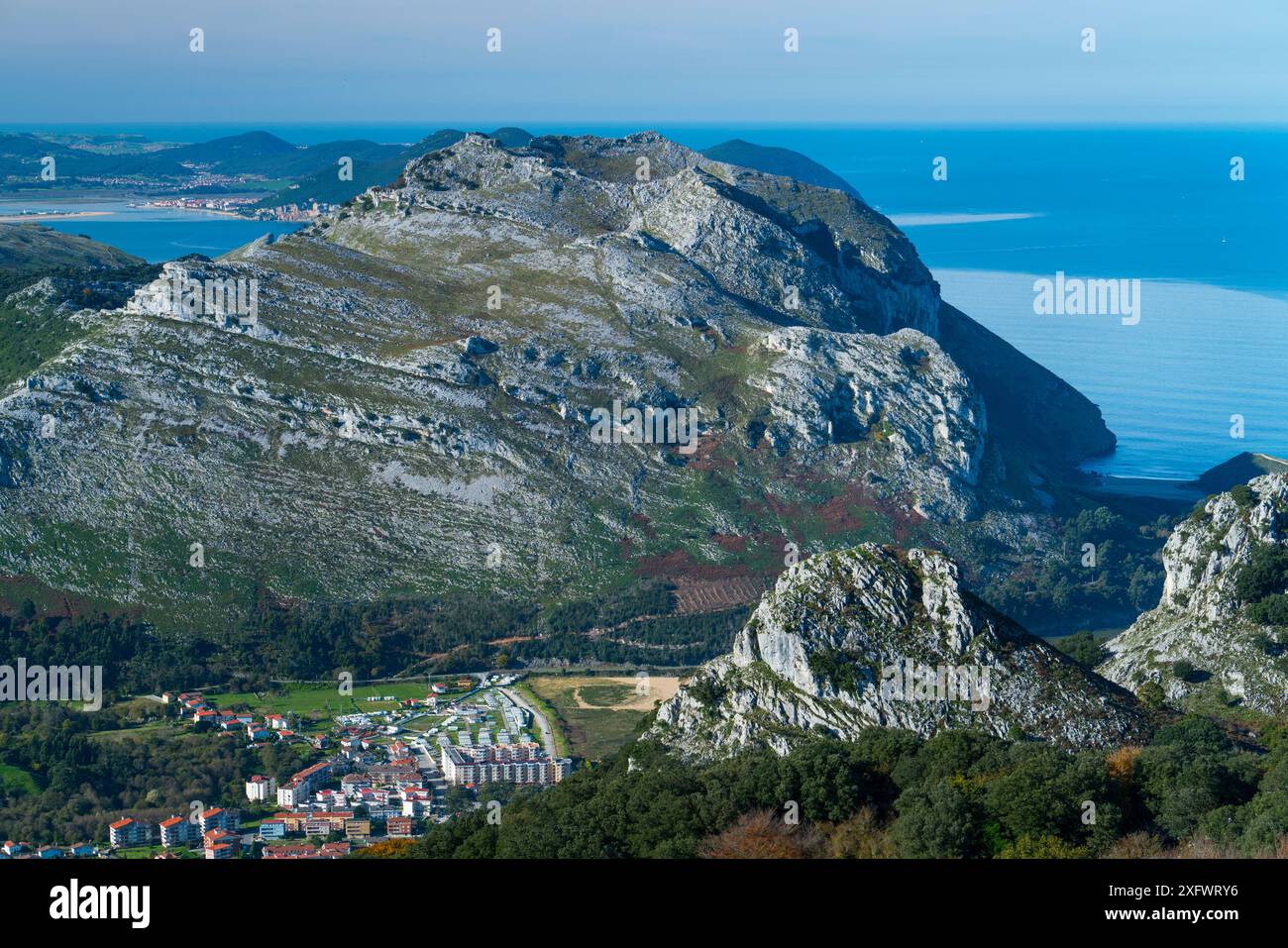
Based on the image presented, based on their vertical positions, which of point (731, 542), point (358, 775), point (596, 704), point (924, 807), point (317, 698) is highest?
point (924, 807)

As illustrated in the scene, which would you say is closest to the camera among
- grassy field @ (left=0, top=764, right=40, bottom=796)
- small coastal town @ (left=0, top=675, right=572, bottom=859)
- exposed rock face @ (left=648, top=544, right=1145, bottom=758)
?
exposed rock face @ (left=648, top=544, right=1145, bottom=758)

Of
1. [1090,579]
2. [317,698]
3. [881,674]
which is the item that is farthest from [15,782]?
[1090,579]

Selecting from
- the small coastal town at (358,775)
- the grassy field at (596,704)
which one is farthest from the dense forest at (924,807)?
the grassy field at (596,704)

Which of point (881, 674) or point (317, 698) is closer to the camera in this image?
point (881, 674)

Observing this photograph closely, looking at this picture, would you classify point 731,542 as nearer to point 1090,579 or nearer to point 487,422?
point 487,422

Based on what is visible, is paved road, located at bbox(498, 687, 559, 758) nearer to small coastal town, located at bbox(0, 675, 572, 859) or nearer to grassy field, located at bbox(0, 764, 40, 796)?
small coastal town, located at bbox(0, 675, 572, 859)

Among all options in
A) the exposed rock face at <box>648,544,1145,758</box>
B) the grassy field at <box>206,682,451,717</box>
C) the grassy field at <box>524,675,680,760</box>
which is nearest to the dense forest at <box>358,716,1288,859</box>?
the exposed rock face at <box>648,544,1145,758</box>

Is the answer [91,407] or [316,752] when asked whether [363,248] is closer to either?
[91,407]
